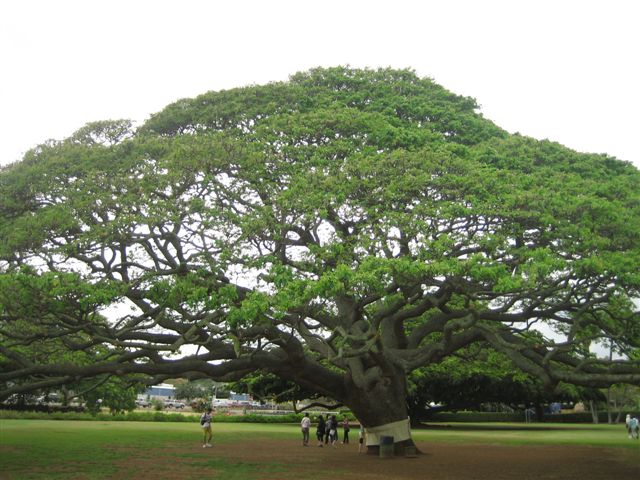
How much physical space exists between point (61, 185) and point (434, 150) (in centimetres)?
879

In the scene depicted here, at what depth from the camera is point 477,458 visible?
19391 mm

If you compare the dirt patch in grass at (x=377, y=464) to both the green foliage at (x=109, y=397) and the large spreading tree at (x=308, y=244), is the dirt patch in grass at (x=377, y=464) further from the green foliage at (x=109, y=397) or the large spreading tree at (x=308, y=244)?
the green foliage at (x=109, y=397)

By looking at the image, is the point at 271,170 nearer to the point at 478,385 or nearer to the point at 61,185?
the point at 61,185

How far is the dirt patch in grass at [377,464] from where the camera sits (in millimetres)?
14469

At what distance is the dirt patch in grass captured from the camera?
14.5m

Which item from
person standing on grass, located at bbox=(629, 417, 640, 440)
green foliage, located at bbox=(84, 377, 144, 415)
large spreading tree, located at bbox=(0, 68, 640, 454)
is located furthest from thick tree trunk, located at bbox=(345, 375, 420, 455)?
person standing on grass, located at bbox=(629, 417, 640, 440)

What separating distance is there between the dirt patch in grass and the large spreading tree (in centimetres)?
208

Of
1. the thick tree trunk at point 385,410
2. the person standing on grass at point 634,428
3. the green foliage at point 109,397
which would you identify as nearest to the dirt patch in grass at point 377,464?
the thick tree trunk at point 385,410

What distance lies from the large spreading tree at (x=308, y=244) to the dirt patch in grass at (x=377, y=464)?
2.08 m

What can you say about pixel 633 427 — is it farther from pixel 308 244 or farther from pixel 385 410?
pixel 308 244

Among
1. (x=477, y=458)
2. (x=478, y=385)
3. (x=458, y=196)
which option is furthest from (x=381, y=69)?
(x=478, y=385)

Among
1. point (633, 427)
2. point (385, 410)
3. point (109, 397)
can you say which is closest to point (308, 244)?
point (385, 410)

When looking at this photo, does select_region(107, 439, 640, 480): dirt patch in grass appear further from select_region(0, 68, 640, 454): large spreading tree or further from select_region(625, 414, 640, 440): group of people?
select_region(625, 414, 640, 440): group of people

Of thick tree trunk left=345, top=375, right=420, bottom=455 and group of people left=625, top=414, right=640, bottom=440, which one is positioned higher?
thick tree trunk left=345, top=375, right=420, bottom=455
